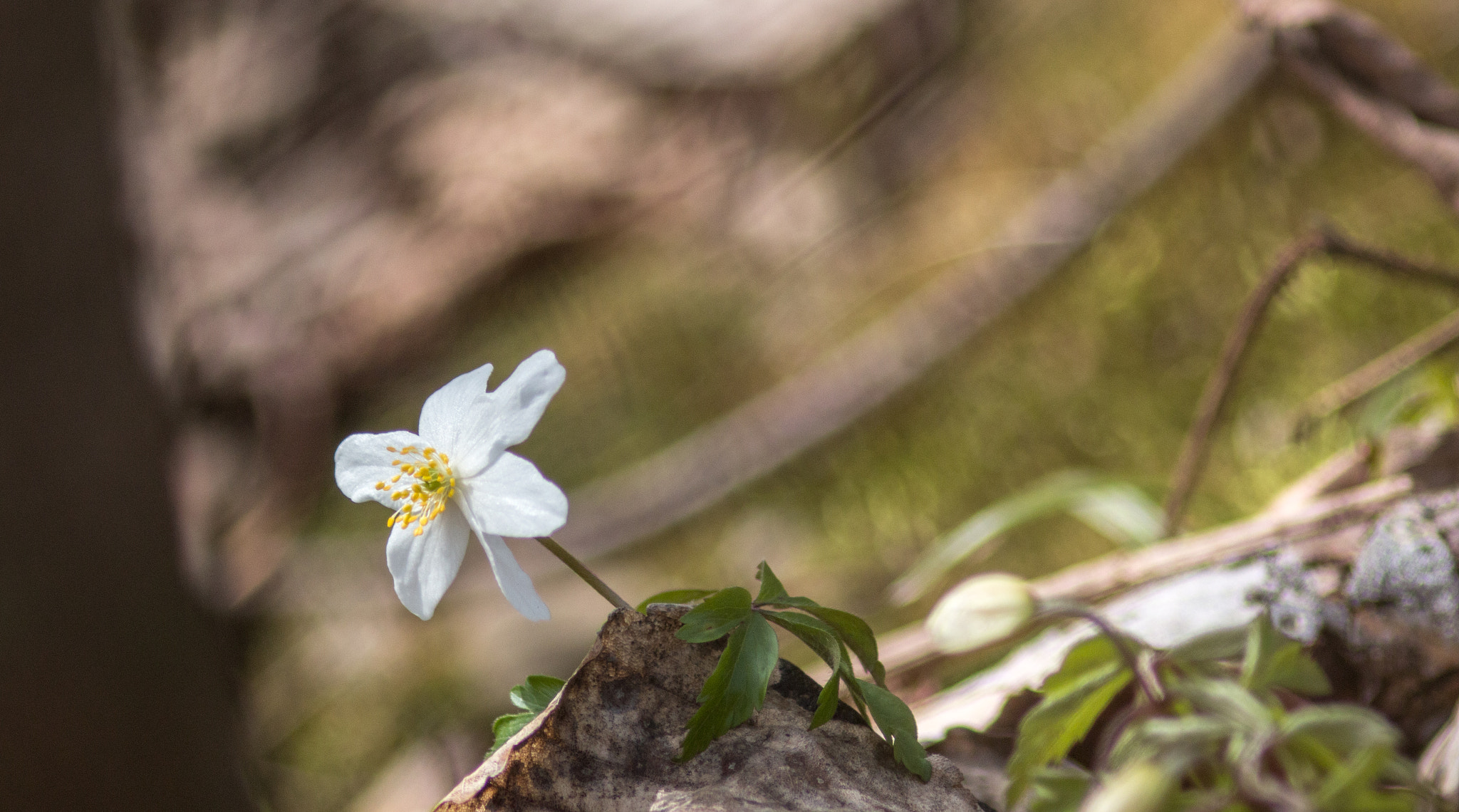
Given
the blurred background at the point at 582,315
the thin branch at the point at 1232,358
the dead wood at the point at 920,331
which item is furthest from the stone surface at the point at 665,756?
the dead wood at the point at 920,331

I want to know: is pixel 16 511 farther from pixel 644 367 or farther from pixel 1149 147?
pixel 1149 147

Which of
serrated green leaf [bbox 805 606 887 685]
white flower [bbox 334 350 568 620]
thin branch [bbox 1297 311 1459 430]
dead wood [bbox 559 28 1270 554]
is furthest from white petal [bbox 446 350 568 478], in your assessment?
dead wood [bbox 559 28 1270 554]

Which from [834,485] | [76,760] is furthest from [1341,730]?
[76,760]

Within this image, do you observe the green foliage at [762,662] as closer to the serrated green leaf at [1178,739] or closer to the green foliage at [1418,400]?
the serrated green leaf at [1178,739]

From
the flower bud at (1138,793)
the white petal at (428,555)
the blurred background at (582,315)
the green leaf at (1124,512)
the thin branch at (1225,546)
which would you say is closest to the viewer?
the flower bud at (1138,793)

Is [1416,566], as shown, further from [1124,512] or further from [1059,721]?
[1124,512]

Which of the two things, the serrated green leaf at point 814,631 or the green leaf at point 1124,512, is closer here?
the serrated green leaf at point 814,631

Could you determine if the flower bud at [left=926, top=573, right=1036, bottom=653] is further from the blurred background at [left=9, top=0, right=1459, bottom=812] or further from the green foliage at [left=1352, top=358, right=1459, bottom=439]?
the blurred background at [left=9, top=0, right=1459, bottom=812]
